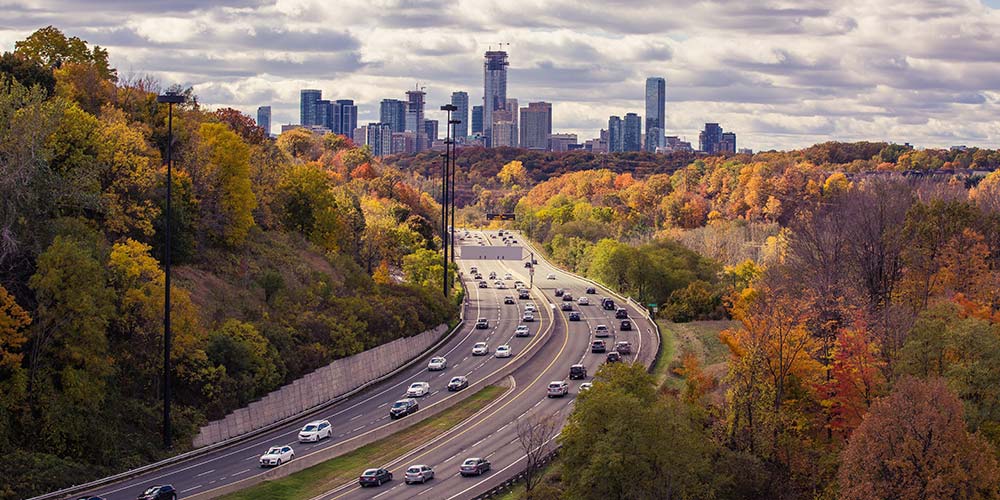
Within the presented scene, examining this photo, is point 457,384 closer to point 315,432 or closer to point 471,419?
point 471,419

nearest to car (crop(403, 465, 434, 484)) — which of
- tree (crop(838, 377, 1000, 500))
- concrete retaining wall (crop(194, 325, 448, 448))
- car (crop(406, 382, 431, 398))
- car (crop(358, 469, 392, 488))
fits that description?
car (crop(358, 469, 392, 488))

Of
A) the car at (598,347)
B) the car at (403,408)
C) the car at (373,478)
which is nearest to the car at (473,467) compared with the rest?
the car at (373,478)

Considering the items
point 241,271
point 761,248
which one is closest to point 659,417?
point 241,271

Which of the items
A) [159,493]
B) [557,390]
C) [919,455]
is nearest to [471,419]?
[557,390]

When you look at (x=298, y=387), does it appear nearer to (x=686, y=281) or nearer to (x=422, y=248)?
(x=422, y=248)

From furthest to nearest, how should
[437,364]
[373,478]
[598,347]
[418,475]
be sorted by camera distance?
[598,347] < [437,364] < [418,475] < [373,478]

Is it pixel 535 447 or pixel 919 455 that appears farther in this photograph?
pixel 535 447

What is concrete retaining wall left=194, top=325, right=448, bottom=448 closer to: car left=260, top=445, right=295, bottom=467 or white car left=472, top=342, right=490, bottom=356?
white car left=472, top=342, right=490, bottom=356
